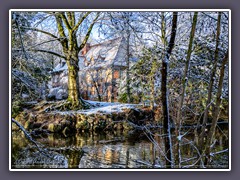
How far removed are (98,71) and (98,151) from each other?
0.74 m

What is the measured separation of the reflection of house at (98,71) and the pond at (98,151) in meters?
0.39

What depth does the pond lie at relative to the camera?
8.08ft

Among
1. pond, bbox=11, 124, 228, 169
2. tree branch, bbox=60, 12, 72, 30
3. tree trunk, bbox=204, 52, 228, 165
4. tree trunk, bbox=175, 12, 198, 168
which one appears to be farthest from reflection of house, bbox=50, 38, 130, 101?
tree trunk, bbox=204, 52, 228, 165

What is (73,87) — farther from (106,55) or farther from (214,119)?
(214,119)

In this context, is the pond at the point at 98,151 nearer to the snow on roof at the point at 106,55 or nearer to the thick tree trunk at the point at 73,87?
the thick tree trunk at the point at 73,87

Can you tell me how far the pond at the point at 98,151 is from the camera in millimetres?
2463

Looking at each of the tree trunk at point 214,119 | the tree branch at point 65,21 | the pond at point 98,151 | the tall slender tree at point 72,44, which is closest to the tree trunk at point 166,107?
the pond at point 98,151

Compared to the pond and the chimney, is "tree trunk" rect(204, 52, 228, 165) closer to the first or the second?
the pond

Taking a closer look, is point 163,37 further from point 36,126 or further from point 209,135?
point 36,126

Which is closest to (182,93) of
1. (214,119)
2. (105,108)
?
(214,119)

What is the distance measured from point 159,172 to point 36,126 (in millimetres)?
1191

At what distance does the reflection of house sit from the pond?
0.39m
